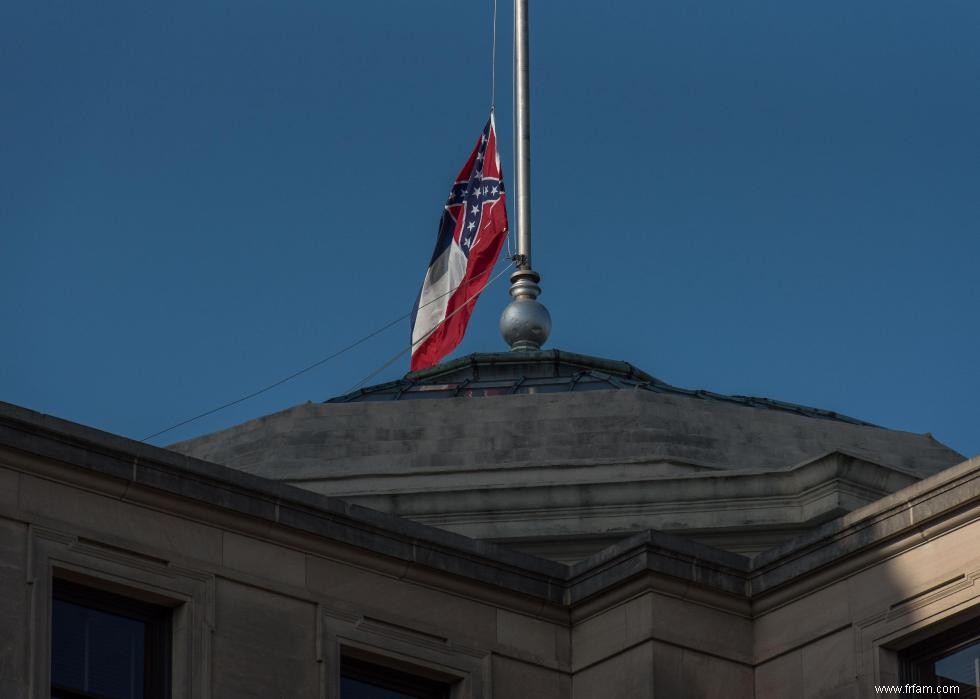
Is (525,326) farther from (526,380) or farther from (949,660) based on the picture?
(949,660)

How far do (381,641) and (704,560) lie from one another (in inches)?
117

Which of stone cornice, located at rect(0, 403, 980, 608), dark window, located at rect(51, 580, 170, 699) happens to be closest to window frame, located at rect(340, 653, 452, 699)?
stone cornice, located at rect(0, 403, 980, 608)

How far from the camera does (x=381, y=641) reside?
25.6 meters

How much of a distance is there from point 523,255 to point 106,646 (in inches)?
728

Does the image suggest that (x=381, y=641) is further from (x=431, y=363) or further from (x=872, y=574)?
(x=431, y=363)

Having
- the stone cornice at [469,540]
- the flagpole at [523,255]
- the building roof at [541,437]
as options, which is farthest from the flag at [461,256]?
the stone cornice at [469,540]

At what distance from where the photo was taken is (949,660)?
24.9 m

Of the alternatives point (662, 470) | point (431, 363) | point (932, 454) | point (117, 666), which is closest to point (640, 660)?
point (117, 666)

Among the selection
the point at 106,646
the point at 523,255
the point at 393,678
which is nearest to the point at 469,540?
the point at 393,678

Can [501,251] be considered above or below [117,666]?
above

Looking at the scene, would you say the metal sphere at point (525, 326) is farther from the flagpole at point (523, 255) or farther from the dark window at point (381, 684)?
the dark window at point (381, 684)

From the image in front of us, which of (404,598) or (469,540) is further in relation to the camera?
(469,540)

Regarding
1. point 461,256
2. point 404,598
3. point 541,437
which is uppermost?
point 461,256

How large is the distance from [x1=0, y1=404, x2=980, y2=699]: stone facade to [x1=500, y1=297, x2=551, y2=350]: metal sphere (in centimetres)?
1419
